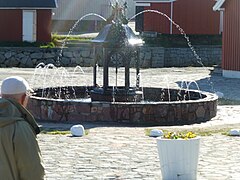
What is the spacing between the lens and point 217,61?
3853cm

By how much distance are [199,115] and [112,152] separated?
4.73 metres

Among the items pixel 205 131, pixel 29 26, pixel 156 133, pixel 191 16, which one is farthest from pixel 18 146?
pixel 191 16

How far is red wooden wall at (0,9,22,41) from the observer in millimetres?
39562

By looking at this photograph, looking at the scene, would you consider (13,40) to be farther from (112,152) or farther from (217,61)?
(112,152)

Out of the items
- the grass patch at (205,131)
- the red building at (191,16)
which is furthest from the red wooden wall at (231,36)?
the grass patch at (205,131)

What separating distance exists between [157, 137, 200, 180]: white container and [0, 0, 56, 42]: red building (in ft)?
101

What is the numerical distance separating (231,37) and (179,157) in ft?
70.7

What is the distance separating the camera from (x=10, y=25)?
39.8m

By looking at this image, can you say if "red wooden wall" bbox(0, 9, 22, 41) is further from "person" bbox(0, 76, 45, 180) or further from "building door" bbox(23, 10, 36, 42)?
"person" bbox(0, 76, 45, 180)

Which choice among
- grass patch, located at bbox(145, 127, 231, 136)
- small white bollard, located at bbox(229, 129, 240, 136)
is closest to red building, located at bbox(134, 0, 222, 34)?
grass patch, located at bbox(145, 127, 231, 136)

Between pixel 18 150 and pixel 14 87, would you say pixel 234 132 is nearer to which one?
pixel 14 87

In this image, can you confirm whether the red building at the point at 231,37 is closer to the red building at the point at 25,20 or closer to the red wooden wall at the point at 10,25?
the red building at the point at 25,20

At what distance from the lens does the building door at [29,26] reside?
1566 inches

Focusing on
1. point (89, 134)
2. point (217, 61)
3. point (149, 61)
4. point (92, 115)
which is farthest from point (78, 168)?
point (217, 61)
